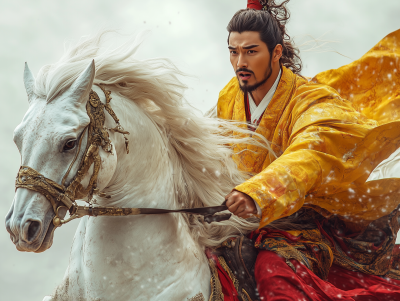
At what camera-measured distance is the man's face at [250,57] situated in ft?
7.48

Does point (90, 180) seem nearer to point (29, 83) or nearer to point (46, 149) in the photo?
point (46, 149)

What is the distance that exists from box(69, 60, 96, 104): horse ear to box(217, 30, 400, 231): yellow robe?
0.74 m

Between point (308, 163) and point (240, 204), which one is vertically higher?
point (308, 163)

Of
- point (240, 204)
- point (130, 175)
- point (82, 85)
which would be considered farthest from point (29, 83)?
point (240, 204)

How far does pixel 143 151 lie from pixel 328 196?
1070 millimetres

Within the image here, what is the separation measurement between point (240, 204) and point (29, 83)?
982 mm

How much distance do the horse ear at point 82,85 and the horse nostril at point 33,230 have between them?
0.46 m

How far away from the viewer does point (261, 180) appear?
173cm

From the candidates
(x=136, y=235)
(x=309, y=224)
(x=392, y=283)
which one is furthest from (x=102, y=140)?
(x=392, y=283)

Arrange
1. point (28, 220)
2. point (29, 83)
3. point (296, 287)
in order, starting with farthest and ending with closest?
point (296, 287), point (29, 83), point (28, 220)

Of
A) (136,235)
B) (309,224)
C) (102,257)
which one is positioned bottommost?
(102,257)

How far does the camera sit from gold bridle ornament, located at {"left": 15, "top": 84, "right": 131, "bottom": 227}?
1.37 metres

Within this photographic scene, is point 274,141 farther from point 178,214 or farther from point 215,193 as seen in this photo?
point 178,214

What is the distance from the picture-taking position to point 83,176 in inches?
57.8
